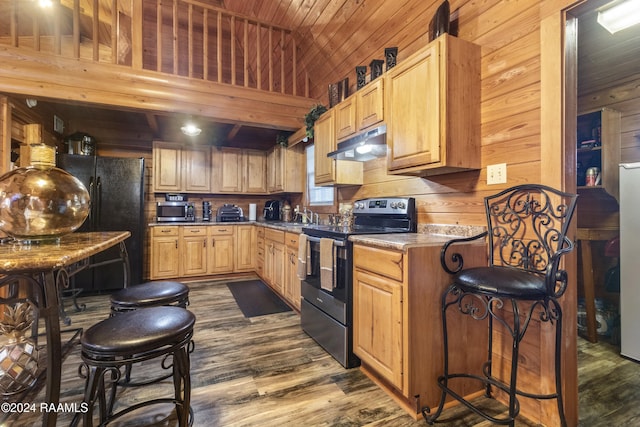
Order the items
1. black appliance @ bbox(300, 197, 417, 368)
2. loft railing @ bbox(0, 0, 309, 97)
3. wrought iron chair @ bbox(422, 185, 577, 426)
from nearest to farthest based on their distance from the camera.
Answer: wrought iron chair @ bbox(422, 185, 577, 426), black appliance @ bbox(300, 197, 417, 368), loft railing @ bbox(0, 0, 309, 97)

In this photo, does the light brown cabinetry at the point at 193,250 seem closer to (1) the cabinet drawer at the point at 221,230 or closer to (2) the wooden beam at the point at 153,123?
(1) the cabinet drawer at the point at 221,230

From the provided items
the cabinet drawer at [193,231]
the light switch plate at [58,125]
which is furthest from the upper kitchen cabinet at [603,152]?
the light switch plate at [58,125]

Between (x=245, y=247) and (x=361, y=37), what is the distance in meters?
3.43

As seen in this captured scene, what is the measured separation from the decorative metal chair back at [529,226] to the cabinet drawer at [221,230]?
3885mm

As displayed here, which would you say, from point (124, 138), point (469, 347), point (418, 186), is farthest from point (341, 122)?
point (124, 138)

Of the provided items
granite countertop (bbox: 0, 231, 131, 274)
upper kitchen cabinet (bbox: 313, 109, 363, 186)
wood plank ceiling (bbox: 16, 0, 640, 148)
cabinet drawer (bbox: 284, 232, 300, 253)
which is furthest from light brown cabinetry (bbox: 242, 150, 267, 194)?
granite countertop (bbox: 0, 231, 131, 274)

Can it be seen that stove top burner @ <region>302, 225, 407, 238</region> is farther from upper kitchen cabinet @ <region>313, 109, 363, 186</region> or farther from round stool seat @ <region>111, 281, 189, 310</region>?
round stool seat @ <region>111, 281, 189, 310</region>

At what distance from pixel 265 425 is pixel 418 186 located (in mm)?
1897

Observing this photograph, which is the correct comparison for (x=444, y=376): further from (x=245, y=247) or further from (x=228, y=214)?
(x=228, y=214)

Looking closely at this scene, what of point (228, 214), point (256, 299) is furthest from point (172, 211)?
point (256, 299)

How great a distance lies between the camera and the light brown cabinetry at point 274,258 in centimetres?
348

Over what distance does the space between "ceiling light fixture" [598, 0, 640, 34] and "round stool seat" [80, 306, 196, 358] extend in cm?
276

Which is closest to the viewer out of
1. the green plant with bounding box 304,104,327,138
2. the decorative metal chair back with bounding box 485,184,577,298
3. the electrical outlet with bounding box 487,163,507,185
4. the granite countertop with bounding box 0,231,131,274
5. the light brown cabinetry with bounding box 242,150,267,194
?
the granite countertop with bounding box 0,231,131,274

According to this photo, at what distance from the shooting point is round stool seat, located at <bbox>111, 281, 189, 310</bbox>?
5.14 ft
